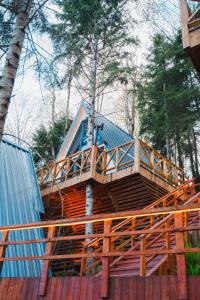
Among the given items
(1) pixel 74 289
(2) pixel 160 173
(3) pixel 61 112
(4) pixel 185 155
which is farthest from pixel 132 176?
(3) pixel 61 112

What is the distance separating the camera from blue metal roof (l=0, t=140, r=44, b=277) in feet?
21.9

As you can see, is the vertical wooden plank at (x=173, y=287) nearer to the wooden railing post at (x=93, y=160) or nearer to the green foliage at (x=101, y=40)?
the wooden railing post at (x=93, y=160)

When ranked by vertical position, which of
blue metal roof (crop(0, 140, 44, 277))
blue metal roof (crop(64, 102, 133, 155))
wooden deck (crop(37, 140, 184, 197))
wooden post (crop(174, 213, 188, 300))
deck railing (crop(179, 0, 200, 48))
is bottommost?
wooden post (crop(174, 213, 188, 300))

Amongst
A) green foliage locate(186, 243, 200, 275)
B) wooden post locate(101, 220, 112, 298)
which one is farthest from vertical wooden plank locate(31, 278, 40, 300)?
green foliage locate(186, 243, 200, 275)

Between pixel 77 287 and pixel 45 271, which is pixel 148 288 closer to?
pixel 77 287

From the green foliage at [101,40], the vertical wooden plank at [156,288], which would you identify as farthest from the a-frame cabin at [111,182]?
the vertical wooden plank at [156,288]

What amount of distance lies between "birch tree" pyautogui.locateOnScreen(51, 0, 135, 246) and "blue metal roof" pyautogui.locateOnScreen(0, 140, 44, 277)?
3433 mm

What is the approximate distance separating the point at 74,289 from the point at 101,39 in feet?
33.6

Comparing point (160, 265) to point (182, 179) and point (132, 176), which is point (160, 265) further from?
point (182, 179)

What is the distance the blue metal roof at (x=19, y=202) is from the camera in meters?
6.69

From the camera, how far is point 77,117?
16.1 m

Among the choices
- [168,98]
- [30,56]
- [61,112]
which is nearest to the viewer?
[30,56]

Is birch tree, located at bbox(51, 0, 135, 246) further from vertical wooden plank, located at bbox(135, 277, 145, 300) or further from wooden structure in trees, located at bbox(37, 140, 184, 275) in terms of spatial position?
vertical wooden plank, located at bbox(135, 277, 145, 300)

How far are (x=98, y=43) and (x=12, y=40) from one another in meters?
7.85
